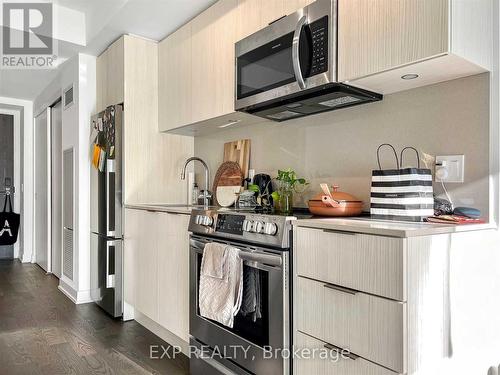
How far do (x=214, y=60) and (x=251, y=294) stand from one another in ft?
5.01

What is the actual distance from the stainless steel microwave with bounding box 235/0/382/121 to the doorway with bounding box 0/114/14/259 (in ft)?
16.6

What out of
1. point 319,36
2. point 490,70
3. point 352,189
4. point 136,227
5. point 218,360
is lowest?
point 218,360

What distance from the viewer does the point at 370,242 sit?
4.07 feet

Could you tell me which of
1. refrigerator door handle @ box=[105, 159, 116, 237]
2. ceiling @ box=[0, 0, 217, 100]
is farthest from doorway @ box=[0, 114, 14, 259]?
refrigerator door handle @ box=[105, 159, 116, 237]

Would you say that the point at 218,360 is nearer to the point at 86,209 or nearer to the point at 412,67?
the point at 412,67

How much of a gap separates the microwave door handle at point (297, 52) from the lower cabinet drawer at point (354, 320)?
0.92 metres

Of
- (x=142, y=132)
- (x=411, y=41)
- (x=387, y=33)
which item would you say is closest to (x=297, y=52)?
(x=387, y=33)

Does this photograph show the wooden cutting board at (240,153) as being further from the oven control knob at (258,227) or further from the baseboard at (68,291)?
the baseboard at (68,291)

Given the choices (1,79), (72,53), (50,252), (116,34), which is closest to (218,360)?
(116,34)

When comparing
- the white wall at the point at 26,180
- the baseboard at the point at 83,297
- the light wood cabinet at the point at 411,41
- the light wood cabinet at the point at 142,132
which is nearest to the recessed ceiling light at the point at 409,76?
the light wood cabinet at the point at 411,41

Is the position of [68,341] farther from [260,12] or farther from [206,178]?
[260,12]

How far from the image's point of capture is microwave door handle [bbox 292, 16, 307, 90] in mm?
1767

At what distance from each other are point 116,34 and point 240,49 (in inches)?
56.0

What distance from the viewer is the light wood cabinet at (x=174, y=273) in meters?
2.26
